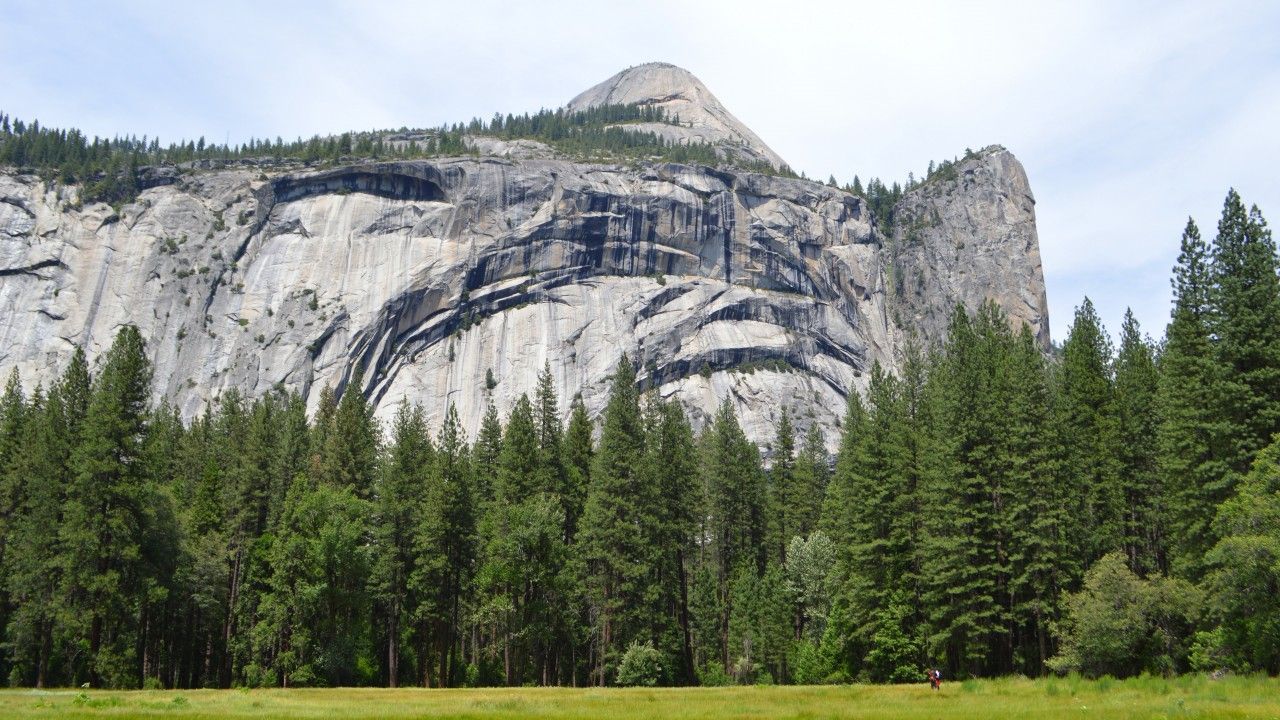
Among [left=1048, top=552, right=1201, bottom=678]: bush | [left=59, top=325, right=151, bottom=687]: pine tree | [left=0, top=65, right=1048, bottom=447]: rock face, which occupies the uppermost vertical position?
[left=0, top=65, right=1048, bottom=447]: rock face

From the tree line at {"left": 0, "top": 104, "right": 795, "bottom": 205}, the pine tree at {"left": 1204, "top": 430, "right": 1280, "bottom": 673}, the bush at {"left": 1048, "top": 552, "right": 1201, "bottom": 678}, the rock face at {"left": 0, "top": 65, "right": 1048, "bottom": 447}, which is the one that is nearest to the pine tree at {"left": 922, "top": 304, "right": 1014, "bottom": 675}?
the bush at {"left": 1048, "top": 552, "right": 1201, "bottom": 678}

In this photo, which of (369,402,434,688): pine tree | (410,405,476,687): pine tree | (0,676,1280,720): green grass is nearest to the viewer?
(0,676,1280,720): green grass

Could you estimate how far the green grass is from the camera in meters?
24.3

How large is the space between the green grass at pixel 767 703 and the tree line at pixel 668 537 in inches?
276

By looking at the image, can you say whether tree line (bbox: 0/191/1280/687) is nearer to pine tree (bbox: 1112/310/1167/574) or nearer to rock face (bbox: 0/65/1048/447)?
pine tree (bbox: 1112/310/1167/574)

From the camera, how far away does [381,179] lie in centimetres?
15050

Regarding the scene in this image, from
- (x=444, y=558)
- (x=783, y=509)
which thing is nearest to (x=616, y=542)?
(x=444, y=558)

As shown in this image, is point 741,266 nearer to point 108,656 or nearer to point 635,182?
point 635,182

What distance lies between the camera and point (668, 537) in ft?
187

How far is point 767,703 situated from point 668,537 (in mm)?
26510

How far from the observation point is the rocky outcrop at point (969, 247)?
172m

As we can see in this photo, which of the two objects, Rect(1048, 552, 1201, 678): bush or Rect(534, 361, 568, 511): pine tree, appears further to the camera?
Rect(534, 361, 568, 511): pine tree

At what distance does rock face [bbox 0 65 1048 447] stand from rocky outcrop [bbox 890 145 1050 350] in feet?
53.4

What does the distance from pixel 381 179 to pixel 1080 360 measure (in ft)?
391
